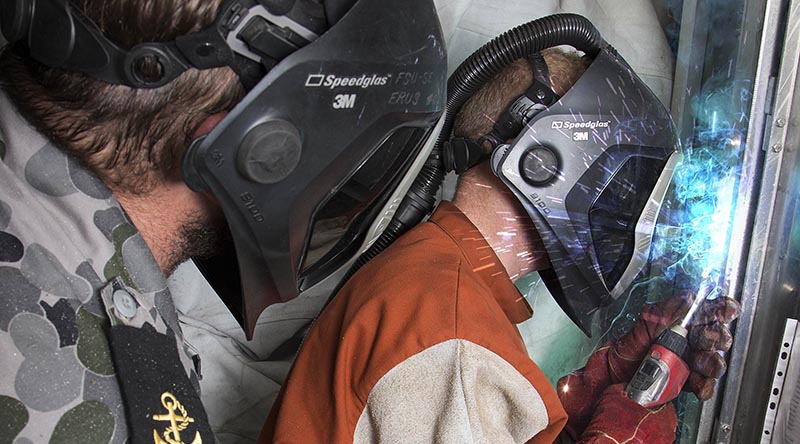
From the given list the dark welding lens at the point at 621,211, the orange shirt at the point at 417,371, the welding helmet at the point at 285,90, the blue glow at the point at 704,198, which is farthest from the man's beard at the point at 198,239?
the blue glow at the point at 704,198

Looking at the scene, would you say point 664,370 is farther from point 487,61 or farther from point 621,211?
point 487,61

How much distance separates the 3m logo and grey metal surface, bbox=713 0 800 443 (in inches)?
34.8

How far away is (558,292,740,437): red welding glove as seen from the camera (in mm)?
1472

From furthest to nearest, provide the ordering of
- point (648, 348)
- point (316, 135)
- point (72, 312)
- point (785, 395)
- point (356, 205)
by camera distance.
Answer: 1. point (648, 348)
2. point (785, 395)
3. point (356, 205)
4. point (316, 135)
5. point (72, 312)

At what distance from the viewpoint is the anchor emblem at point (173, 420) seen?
806 mm

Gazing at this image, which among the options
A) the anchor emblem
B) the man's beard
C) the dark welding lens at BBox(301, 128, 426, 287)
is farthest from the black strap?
the dark welding lens at BBox(301, 128, 426, 287)

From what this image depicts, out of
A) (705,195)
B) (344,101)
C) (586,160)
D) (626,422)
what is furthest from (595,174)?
(344,101)

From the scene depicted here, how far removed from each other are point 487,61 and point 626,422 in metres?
0.75

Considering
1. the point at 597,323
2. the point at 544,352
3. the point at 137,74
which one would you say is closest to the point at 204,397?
the point at 544,352

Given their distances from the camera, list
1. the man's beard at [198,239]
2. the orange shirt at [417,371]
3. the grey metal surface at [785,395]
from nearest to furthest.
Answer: the man's beard at [198,239], the orange shirt at [417,371], the grey metal surface at [785,395]

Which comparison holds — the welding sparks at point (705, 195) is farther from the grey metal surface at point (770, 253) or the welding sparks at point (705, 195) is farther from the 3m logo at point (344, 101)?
the 3m logo at point (344, 101)

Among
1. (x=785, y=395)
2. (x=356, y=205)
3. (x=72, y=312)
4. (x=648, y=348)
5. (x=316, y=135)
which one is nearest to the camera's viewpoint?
(x=72, y=312)

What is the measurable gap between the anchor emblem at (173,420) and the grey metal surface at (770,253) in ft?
3.50

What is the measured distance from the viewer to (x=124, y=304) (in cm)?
84
